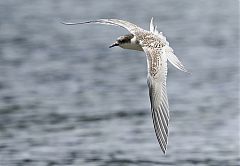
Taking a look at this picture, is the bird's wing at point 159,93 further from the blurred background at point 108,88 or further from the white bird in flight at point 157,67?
the blurred background at point 108,88

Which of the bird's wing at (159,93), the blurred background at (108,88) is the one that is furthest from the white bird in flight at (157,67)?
the blurred background at (108,88)

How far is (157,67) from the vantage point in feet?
28.9

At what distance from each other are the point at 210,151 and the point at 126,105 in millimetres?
2862

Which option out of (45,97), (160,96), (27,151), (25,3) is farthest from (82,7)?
(160,96)

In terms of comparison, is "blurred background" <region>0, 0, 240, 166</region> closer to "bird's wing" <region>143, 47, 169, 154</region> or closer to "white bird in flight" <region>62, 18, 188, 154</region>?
"white bird in flight" <region>62, 18, 188, 154</region>

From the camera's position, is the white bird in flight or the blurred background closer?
the white bird in flight

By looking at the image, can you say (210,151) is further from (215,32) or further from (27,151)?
(215,32)

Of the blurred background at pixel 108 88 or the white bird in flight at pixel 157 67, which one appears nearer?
the white bird in flight at pixel 157 67

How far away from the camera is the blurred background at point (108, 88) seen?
13.2m

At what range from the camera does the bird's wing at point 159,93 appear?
8211 mm

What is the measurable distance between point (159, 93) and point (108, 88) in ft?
27.2

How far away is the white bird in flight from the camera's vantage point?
8261 millimetres

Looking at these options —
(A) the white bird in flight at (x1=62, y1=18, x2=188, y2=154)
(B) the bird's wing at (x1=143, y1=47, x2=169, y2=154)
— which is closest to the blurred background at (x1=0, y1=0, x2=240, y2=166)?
(A) the white bird in flight at (x1=62, y1=18, x2=188, y2=154)

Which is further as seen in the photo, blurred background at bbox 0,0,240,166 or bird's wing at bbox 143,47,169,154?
blurred background at bbox 0,0,240,166
